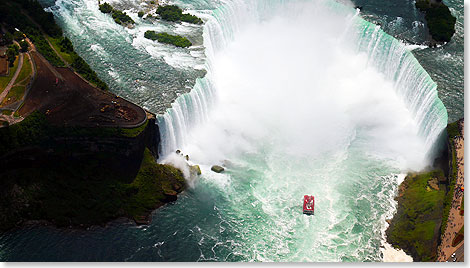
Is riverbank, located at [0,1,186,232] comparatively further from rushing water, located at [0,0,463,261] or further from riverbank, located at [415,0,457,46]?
riverbank, located at [415,0,457,46]

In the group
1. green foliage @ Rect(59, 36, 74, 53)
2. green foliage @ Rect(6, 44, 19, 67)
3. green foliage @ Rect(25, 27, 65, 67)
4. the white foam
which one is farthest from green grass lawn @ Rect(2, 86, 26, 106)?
the white foam

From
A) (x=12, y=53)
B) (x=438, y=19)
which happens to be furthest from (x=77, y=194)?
(x=438, y=19)

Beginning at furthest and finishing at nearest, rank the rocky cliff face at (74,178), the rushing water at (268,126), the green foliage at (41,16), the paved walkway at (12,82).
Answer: the green foliage at (41,16) → the paved walkway at (12,82) → the rocky cliff face at (74,178) → the rushing water at (268,126)

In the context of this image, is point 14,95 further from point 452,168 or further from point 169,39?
point 452,168

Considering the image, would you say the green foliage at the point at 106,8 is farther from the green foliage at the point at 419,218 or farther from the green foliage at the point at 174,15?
the green foliage at the point at 419,218

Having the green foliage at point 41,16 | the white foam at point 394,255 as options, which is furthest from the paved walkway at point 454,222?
the green foliage at point 41,16

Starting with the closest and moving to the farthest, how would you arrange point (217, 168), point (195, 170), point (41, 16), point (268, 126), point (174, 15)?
1. point (195, 170)
2. point (217, 168)
3. point (268, 126)
4. point (41, 16)
5. point (174, 15)
